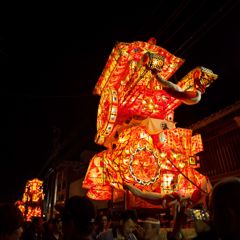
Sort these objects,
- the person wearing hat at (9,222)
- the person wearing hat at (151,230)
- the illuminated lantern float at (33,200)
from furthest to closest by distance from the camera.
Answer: the illuminated lantern float at (33,200)
the person wearing hat at (151,230)
the person wearing hat at (9,222)

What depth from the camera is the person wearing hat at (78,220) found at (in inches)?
91.0

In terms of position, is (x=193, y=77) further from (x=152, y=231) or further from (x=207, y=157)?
(x=152, y=231)

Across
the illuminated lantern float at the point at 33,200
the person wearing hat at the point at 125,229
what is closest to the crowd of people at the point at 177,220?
the person wearing hat at the point at 125,229

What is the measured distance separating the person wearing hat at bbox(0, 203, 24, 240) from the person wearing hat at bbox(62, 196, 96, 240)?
2.50 ft

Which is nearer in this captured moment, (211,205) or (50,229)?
(211,205)

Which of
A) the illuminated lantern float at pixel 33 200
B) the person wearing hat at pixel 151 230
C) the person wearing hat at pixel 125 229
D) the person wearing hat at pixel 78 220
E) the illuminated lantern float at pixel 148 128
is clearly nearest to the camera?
the person wearing hat at pixel 78 220

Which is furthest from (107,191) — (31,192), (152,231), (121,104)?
(31,192)

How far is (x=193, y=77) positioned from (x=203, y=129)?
3284 mm

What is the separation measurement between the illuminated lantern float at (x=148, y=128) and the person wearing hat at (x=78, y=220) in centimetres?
463

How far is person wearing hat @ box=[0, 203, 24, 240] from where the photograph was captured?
2.66 metres

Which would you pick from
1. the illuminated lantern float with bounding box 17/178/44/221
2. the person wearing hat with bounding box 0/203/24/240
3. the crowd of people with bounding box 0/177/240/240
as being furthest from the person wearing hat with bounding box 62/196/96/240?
the illuminated lantern float with bounding box 17/178/44/221

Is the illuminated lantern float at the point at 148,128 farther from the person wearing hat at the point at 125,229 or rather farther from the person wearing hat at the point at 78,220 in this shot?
the person wearing hat at the point at 78,220

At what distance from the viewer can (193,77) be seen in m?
7.11

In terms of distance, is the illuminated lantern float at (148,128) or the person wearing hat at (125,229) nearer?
the person wearing hat at (125,229)
